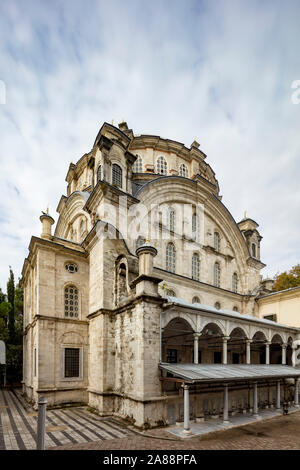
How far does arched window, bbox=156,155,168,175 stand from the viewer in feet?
83.4

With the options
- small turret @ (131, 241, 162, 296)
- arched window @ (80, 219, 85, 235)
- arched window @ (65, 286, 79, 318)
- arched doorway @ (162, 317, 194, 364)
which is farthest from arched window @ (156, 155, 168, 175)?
small turret @ (131, 241, 162, 296)

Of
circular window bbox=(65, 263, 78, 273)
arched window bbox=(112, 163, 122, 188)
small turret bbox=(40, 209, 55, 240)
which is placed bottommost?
circular window bbox=(65, 263, 78, 273)

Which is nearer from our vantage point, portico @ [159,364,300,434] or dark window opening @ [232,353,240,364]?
portico @ [159,364,300,434]

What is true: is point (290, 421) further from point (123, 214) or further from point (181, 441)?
point (123, 214)

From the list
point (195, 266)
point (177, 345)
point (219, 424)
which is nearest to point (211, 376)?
point (219, 424)

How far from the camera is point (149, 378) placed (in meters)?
11.6

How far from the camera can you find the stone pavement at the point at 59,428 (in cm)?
973

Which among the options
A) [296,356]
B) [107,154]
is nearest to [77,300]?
[107,154]

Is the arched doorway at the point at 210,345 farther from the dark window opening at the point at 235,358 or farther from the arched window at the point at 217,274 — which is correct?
the arched window at the point at 217,274

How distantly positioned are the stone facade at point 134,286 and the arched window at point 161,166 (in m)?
0.10

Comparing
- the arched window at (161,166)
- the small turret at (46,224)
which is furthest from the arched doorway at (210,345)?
the arched window at (161,166)

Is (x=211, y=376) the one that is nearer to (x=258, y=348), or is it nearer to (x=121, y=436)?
(x=121, y=436)

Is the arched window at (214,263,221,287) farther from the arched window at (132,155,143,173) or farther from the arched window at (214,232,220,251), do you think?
the arched window at (132,155,143,173)

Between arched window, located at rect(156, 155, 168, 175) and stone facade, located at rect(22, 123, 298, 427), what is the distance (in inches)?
3.9
